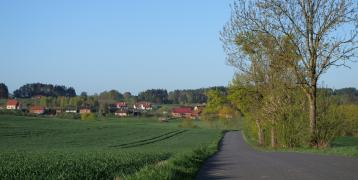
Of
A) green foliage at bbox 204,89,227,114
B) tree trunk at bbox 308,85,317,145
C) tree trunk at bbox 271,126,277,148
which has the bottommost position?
tree trunk at bbox 271,126,277,148

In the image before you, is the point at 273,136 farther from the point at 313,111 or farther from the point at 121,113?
the point at 121,113

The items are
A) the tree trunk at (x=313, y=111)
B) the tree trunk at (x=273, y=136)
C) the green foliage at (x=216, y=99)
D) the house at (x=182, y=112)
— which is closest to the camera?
the tree trunk at (x=313, y=111)

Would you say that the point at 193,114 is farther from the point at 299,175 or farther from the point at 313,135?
the point at 299,175

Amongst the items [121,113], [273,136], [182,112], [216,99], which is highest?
[216,99]

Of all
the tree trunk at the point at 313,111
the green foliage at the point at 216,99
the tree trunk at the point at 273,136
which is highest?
the green foliage at the point at 216,99

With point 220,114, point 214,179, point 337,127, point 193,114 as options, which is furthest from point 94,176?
point 193,114

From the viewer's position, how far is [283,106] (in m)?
34.8

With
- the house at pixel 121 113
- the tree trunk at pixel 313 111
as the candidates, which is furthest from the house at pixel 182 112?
the tree trunk at pixel 313 111

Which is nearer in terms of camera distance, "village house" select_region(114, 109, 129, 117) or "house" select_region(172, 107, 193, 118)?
"village house" select_region(114, 109, 129, 117)

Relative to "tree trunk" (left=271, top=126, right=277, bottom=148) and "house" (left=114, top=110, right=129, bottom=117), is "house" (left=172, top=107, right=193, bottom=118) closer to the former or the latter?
"house" (left=114, top=110, right=129, bottom=117)

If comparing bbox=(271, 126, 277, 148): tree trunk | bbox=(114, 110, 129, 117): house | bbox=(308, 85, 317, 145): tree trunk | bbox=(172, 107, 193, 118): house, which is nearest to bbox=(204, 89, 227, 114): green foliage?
bbox=(271, 126, 277, 148): tree trunk

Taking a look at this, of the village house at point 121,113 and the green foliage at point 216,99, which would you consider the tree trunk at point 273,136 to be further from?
the village house at point 121,113

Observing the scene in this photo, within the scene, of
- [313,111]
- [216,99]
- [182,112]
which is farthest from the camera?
[182,112]

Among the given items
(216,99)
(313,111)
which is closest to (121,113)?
(216,99)
